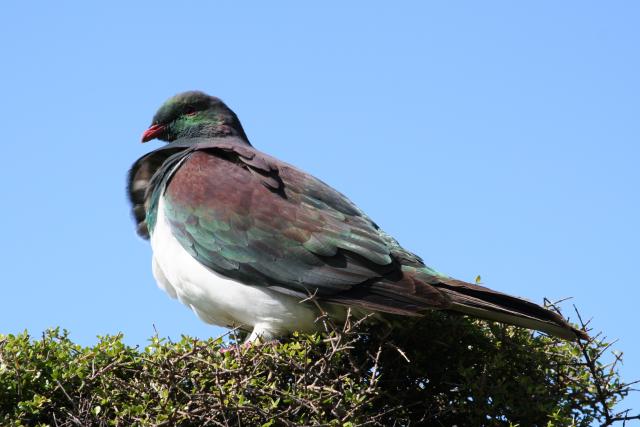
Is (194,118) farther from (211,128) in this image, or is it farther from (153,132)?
(153,132)

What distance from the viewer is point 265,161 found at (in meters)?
6.54

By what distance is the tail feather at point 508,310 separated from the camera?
5.77 meters

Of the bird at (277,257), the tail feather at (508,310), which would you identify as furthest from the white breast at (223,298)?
Answer: the tail feather at (508,310)

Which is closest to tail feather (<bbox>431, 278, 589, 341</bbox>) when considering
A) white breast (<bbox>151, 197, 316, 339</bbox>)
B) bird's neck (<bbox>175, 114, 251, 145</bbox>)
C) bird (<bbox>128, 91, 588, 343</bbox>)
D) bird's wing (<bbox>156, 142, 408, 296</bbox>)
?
bird (<bbox>128, 91, 588, 343</bbox>)

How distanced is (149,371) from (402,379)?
153 centimetres

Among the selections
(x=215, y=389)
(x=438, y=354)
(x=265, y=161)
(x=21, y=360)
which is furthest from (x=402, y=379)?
(x=21, y=360)

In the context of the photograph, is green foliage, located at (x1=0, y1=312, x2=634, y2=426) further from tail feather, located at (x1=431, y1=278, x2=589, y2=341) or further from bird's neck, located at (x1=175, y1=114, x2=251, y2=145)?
bird's neck, located at (x1=175, y1=114, x2=251, y2=145)

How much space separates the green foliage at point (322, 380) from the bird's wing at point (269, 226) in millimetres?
430

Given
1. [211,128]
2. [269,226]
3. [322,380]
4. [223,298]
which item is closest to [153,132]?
[211,128]

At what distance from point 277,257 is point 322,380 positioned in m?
1.06

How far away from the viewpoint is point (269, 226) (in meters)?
6.12

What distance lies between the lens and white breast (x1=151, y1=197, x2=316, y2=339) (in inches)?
235

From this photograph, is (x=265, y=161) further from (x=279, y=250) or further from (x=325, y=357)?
(x=325, y=357)

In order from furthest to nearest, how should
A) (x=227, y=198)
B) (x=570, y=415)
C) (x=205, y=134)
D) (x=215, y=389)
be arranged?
1. (x=205, y=134)
2. (x=227, y=198)
3. (x=570, y=415)
4. (x=215, y=389)
